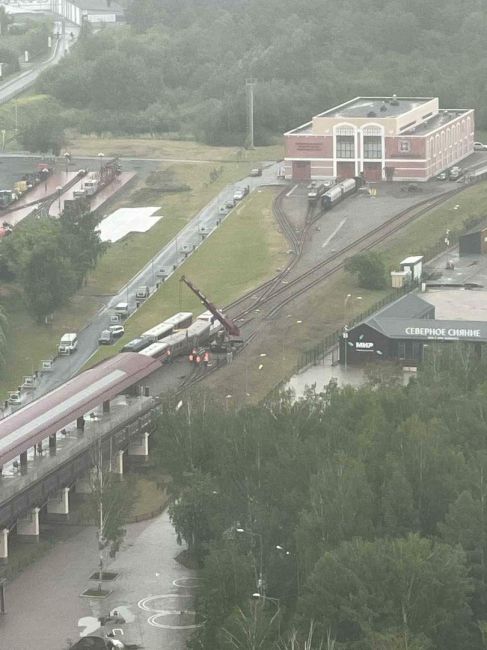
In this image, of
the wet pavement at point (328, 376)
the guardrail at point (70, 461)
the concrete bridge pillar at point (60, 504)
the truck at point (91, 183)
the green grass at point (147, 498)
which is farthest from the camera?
the truck at point (91, 183)

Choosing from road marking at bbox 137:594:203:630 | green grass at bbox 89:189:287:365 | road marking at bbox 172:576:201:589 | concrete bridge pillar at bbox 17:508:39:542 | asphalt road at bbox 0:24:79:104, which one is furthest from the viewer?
asphalt road at bbox 0:24:79:104

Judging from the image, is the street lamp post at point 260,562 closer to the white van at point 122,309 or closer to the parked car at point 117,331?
the parked car at point 117,331

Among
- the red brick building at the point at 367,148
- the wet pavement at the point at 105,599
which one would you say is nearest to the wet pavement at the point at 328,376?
the wet pavement at the point at 105,599

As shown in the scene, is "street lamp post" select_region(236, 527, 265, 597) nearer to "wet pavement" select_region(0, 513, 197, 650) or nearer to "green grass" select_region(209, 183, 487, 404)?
"wet pavement" select_region(0, 513, 197, 650)

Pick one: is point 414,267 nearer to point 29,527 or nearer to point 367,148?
point 367,148

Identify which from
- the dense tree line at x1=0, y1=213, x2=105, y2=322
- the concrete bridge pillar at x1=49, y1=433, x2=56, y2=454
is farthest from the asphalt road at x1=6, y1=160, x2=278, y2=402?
the concrete bridge pillar at x1=49, y1=433, x2=56, y2=454

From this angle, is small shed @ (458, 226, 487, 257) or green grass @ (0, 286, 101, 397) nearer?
green grass @ (0, 286, 101, 397)

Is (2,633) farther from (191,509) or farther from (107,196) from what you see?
(107,196)

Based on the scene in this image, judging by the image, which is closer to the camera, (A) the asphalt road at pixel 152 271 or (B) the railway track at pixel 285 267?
(A) the asphalt road at pixel 152 271
